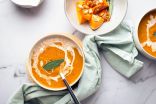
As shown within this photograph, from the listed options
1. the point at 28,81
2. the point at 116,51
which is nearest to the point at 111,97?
the point at 116,51

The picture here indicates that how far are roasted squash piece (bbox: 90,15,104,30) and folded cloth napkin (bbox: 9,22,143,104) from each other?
31mm

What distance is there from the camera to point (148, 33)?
1044 mm

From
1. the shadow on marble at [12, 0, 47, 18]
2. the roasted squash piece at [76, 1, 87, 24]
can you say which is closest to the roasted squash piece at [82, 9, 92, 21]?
the roasted squash piece at [76, 1, 87, 24]

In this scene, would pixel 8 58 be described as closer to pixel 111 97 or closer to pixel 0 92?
pixel 0 92

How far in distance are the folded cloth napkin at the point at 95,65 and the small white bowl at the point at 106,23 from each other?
0.06ft

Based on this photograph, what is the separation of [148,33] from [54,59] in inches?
10.8

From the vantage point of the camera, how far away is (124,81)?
1.07 metres

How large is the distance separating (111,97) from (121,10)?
252 millimetres

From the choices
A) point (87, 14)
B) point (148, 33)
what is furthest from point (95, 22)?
point (148, 33)

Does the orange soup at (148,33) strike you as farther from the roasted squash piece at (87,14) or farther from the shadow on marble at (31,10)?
the shadow on marble at (31,10)

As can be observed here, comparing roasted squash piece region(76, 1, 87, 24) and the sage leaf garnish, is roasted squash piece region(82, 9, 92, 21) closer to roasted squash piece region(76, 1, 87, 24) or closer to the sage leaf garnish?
roasted squash piece region(76, 1, 87, 24)

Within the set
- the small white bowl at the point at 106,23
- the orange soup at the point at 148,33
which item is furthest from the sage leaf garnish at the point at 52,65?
the orange soup at the point at 148,33

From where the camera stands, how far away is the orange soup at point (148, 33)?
1038 millimetres

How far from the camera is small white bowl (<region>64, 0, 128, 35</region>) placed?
41.0 inches
